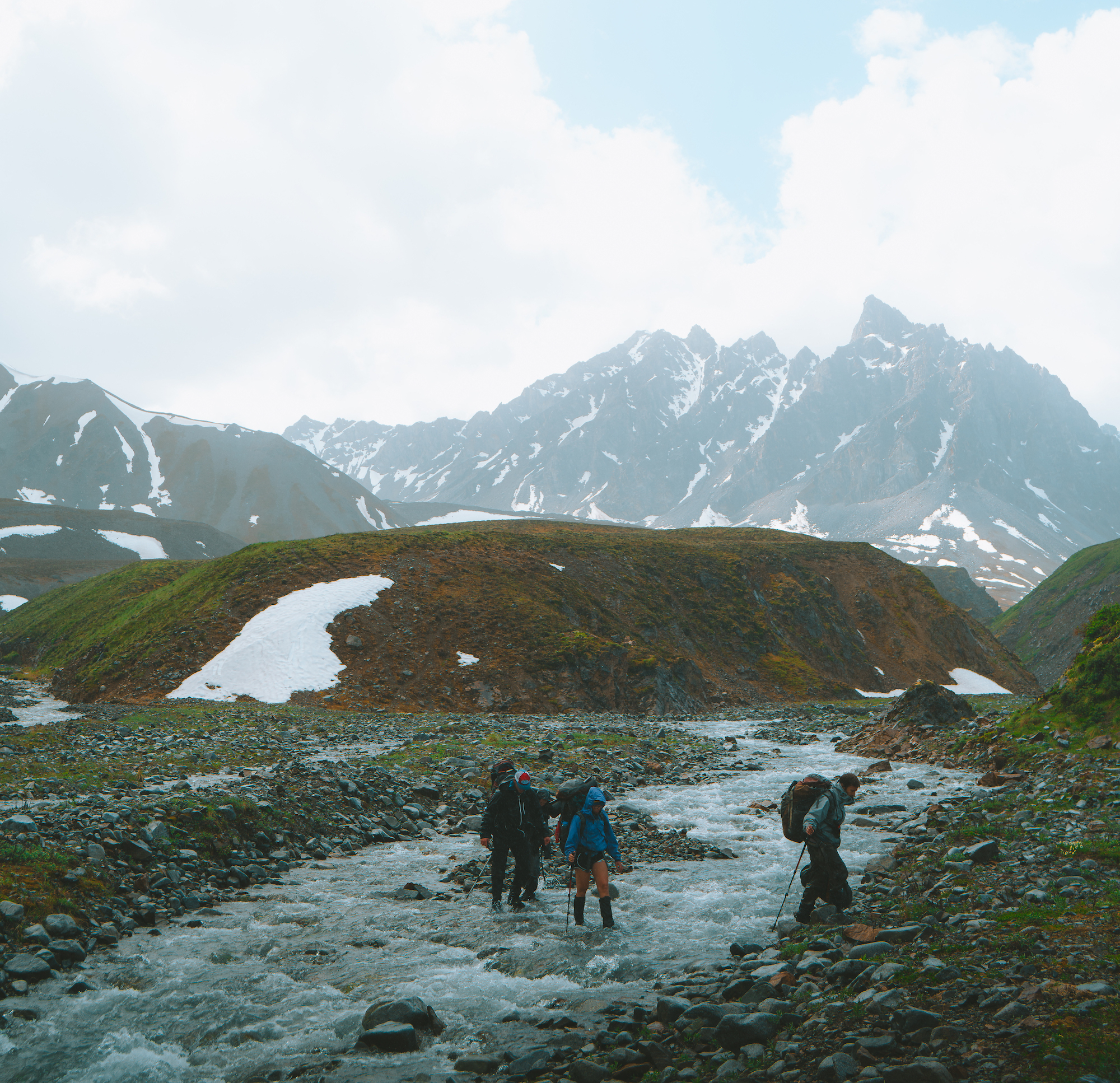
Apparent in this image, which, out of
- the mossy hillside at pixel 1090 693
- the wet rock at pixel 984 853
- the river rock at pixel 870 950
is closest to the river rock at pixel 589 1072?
the river rock at pixel 870 950

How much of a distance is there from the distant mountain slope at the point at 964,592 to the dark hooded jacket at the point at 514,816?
161 m

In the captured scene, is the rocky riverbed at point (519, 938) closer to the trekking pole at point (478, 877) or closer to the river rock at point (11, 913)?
the river rock at point (11, 913)

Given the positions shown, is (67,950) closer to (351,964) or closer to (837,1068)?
(351,964)

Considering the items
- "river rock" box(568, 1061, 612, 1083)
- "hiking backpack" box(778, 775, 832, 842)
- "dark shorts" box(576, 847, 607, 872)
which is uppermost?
"hiking backpack" box(778, 775, 832, 842)

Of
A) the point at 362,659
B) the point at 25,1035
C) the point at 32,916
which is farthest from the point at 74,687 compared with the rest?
the point at 25,1035

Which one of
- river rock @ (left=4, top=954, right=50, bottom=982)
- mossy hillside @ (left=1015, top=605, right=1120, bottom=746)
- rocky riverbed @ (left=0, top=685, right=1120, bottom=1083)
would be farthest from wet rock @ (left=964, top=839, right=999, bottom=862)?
river rock @ (left=4, top=954, right=50, bottom=982)

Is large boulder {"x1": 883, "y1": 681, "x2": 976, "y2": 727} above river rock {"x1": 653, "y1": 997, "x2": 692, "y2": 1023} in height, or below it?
below

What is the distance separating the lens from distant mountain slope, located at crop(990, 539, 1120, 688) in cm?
10469

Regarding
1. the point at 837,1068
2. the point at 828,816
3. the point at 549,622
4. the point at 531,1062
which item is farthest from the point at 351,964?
the point at 549,622

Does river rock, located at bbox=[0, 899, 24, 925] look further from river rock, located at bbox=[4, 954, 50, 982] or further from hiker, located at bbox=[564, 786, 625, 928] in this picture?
hiker, located at bbox=[564, 786, 625, 928]

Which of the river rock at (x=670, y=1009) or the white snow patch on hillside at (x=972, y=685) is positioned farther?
the white snow patch on hillside at (x=972, y=685)

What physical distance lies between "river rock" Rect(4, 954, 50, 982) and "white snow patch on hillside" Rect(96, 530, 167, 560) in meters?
192

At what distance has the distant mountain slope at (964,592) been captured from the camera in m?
159

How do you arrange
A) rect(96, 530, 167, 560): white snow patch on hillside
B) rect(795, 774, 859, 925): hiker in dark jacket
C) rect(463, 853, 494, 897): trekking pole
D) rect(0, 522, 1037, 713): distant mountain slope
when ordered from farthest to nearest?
rect(96, 530, 167, 560): white snow patch on hillside → rect(0, 522, 1037, 713): distant mountain slope → rect(463, 853, 494, 897): trekking pole → rect(795, 774, 859, 925): hiker in dark jacket
